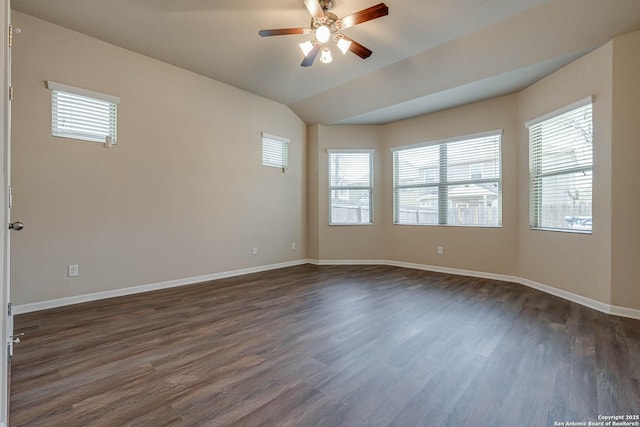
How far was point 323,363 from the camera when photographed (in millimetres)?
2090

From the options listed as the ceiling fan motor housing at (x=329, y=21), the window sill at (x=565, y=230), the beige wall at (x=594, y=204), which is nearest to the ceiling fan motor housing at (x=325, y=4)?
the ceiling fan motor housing at (x=329, y=21)

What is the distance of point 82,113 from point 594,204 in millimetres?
5957

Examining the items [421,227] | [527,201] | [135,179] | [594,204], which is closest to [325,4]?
[135,179]

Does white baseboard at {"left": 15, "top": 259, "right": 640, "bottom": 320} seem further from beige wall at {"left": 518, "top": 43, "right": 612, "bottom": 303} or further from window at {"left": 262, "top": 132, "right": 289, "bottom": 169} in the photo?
window at {"left": 262, "top": 132, "right": 289, "bottom": 169}

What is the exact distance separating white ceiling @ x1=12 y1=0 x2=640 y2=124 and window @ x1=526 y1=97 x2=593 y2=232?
658 mm

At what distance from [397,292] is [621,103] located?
315cm

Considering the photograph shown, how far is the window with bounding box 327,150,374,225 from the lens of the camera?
19.8 feet

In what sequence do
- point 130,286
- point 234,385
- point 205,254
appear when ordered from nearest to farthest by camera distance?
point 234,385 → point 130,286 → point 205,254

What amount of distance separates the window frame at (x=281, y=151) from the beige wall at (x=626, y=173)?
4594mm

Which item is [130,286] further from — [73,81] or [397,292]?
[397,292]

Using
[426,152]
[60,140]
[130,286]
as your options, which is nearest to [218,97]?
[60,140]

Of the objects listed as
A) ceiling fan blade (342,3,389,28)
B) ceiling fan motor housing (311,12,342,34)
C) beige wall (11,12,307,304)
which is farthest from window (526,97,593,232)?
beige wall (11,12,307,304)

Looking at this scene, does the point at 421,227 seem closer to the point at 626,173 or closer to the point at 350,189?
the point at 350,189

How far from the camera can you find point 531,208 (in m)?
4.25
